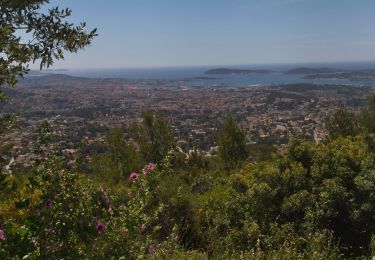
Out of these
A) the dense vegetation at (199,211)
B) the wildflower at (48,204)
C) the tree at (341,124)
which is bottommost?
the tree at (341,124)

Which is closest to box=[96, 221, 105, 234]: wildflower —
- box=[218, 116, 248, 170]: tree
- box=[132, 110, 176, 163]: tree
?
box=[132, 110, 176, 163]: tree

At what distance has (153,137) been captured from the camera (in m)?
31.2

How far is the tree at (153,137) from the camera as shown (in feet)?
99.2

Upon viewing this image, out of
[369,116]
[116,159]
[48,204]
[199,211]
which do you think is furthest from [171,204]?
[369,116]

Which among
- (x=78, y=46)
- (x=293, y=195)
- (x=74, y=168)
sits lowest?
(x=293, y=195)

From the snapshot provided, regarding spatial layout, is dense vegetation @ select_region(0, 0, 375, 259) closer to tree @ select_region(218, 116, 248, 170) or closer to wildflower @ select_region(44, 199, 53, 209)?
wildflower @ select_region(44, 199, 53, 209)

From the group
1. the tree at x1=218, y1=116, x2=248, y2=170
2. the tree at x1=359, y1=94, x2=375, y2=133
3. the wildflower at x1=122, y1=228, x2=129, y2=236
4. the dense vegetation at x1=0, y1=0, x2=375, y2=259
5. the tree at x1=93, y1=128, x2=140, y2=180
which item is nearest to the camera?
the dense vegetation at x1=0, y1=0, x2=375, y2=259

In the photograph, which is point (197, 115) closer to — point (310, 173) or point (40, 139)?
point (310, 173)

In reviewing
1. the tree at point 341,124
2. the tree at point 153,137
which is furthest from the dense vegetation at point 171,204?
the tree at point 341,124

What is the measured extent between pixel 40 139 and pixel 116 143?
25135 mm

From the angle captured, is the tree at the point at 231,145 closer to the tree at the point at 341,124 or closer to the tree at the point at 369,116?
the tree at the point at 341,124

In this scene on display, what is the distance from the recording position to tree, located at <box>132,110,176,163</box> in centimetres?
3025

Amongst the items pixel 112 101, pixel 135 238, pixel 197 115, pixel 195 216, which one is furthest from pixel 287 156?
pixel 112 101

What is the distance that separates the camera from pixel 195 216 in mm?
11789
